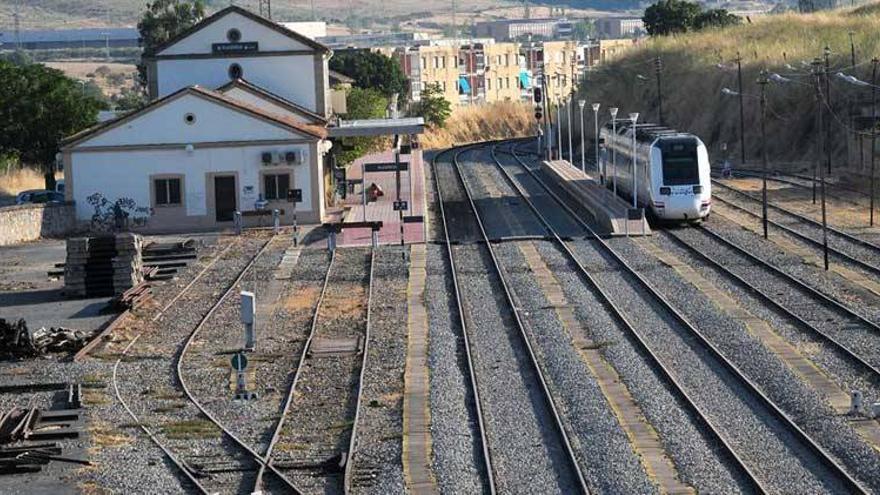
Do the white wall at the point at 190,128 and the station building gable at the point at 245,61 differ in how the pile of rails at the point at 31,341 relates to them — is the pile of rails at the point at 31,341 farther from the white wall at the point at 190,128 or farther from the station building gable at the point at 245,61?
the station building gable at the point at 245,61

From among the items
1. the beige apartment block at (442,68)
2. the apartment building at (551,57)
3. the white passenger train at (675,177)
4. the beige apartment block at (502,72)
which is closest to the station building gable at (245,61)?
the white passenger train at (675,177)

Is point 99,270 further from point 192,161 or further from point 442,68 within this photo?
point 442,68

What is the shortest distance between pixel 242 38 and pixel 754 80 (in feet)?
106

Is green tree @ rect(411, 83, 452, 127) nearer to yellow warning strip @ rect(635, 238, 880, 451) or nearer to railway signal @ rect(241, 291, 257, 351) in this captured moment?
yellow warning strip @ rect(635, 238, 880, 451)

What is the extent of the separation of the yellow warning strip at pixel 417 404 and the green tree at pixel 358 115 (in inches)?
1232

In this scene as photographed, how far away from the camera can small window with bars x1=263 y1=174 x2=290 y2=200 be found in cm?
4766

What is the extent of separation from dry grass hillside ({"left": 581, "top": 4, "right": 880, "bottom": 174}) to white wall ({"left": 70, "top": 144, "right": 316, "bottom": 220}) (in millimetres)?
20741

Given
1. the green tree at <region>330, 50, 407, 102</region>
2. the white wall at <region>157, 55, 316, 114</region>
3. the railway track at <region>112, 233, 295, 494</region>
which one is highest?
the green tree at <region>330, 50, 407, 102</region>

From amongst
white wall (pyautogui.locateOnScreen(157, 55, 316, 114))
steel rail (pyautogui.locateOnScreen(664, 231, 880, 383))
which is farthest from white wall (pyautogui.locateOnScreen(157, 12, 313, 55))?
steel rail (pyautogui.locateOnScreen(664, 231, 880, 383))

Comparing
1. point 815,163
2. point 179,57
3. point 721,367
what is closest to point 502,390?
point 721,367

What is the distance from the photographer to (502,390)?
2222 cm

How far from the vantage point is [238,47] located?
181 feet

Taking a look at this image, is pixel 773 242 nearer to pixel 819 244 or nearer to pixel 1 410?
pixel 819 244

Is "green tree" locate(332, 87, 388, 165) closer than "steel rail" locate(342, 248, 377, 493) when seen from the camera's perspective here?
No
